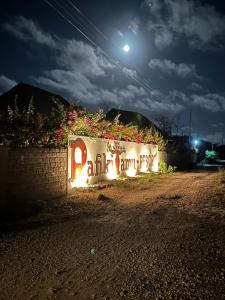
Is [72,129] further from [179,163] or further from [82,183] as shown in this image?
[179,163]

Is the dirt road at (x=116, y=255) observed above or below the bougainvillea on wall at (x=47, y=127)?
below

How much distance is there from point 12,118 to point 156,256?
719 centimetres

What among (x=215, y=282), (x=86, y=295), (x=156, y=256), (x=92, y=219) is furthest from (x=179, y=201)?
(x=86, y=295)

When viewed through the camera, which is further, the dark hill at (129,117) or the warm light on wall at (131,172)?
the dark hill at (129,117)

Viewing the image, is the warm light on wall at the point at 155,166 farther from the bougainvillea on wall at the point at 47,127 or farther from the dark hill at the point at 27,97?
the bougainvillea on wall at the point at 47,127

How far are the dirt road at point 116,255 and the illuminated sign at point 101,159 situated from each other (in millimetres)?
3928

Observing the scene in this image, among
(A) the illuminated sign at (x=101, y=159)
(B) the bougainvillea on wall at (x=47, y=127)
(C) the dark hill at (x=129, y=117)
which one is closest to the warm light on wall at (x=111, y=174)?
(A) the illuminated sign at (x=101, y=159)

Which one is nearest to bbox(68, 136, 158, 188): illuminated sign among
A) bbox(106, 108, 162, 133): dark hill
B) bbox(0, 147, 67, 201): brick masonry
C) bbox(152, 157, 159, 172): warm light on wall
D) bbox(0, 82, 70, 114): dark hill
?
bbox(0, 147, 67, 201): brick masonry

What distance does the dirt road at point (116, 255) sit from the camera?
3885 millimetres

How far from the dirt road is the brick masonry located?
108cm

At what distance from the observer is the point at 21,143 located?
998 cm

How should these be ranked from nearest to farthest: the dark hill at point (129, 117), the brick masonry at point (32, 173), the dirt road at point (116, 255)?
1. the dirt road at point (116, 255)
2. the brick masonry at point (32, 173)
3. the dark hill at point (129, 117)

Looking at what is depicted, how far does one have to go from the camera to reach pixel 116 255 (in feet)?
17.0

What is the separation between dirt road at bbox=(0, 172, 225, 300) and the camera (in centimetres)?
388
